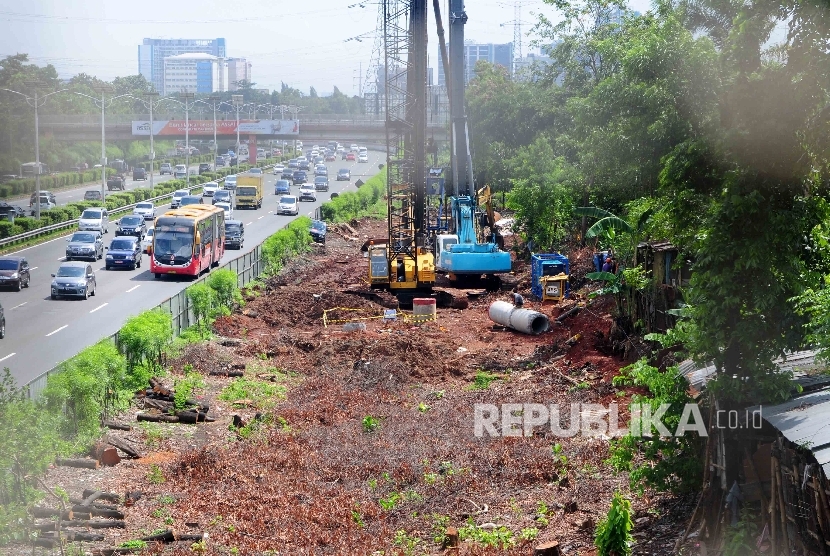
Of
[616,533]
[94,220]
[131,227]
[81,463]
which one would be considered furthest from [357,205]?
[616,533]

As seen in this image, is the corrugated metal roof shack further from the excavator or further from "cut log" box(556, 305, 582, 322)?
the excavator

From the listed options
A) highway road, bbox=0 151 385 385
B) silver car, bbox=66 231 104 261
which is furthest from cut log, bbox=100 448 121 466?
silver car, bbox=66 231 104 261

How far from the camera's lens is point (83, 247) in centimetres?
5306

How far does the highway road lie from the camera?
100ft

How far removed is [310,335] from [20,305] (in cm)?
1241

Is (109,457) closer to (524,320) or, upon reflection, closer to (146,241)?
(524,320)

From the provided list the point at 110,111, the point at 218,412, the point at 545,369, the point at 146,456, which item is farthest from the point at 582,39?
the point at 110,111

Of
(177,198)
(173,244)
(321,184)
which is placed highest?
(321,184)

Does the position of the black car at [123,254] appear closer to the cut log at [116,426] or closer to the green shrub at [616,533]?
the cut log at [116,426]

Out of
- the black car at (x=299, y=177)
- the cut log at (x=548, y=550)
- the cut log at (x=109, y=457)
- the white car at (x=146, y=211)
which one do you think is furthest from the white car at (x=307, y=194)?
the cut log at (x=548, y=550)

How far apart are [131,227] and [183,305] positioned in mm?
31037

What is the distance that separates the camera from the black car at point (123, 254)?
50.9 metres

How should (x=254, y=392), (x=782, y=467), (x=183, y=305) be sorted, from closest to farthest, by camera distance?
(x=782, y=467)
(x=254, y=392)
(x=183, y=305)

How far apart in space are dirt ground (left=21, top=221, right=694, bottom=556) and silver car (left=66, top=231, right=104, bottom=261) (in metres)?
20.4
